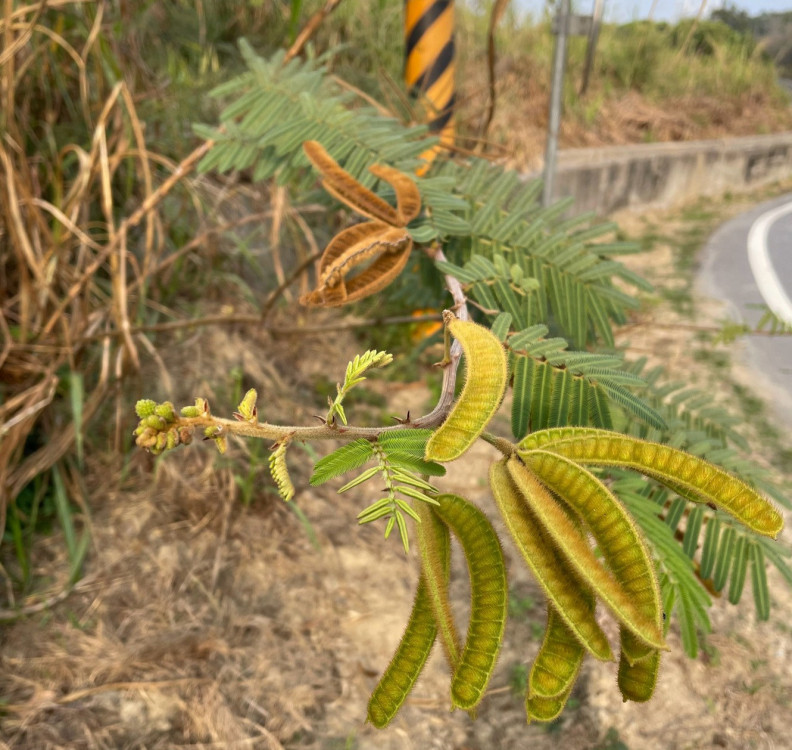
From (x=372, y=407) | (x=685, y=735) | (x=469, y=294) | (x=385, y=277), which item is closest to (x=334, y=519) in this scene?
(x=372, y=407)

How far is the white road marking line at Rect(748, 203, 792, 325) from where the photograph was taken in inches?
124

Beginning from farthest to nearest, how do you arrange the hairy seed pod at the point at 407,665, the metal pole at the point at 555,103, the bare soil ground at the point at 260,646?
1. the metal pole at the point at 555,103
2. the bare soil ground at the point at 260,646
3. the hairy seed pod at the point at 407,665

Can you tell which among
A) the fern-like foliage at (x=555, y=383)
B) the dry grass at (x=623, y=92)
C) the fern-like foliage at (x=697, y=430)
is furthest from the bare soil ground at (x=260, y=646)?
the dry grass at (x=623, y=92)

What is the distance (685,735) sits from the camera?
1.61 m

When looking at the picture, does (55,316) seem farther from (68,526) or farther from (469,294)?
(469,294)

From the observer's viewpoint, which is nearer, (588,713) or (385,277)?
(385,277)

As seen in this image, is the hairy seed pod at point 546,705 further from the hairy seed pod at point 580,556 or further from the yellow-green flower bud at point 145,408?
the yellow-green flower bud at point 145,408

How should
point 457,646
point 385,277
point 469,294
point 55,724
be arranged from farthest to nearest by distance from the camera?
point 55,724
point 469,294
point 385,277
point 457,646

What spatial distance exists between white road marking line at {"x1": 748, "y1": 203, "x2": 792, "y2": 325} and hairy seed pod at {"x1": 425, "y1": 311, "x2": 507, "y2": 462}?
87.5 inches

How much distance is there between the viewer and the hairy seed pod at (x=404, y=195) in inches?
38.6

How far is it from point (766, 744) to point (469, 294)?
1.34 m

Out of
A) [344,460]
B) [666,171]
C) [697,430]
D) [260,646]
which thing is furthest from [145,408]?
[666,171]

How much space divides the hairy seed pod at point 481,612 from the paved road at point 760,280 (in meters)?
1.67

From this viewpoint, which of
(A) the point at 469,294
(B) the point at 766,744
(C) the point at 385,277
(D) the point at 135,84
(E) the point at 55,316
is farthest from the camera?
(D) the point at 135,84
